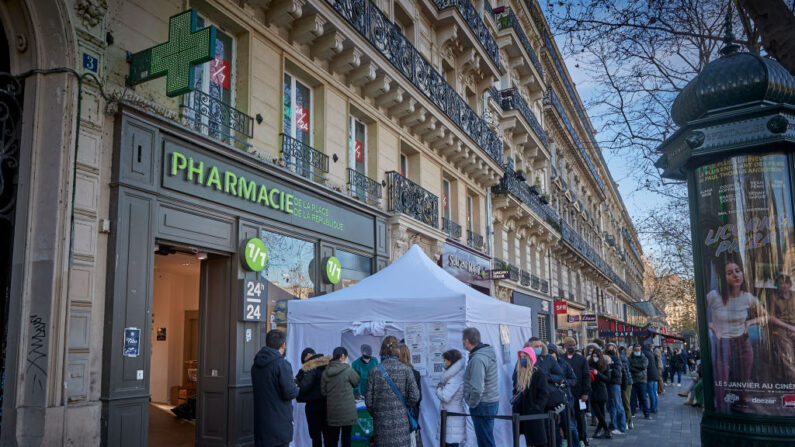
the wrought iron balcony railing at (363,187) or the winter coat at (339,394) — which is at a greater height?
the wrought iron balcony railing at (363,187)

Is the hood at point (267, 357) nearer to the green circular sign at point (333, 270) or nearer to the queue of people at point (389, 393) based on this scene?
the queue of people at point (389, 393)

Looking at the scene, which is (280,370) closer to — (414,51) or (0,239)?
(0,239)

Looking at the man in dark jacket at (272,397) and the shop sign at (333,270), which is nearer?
the man in dark jacket at (272,397)

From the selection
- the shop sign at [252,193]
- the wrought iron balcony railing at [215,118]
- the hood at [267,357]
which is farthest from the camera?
the wrought iron balcony railing at [215,118]

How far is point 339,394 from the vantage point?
25.0ft

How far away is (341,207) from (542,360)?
509cm

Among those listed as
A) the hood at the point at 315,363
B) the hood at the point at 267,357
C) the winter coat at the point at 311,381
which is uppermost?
the hood at the point at 267,357

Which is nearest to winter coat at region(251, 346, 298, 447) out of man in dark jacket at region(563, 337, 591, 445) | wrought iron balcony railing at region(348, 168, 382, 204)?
man in dark jacket at region(563, 337, 591, 445)

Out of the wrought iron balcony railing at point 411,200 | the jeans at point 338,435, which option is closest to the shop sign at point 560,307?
the wrought iron balcony railing at point 411,200

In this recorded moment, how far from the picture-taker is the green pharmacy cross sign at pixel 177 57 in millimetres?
7598

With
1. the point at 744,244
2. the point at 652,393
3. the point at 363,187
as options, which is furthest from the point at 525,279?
the point at 744,244

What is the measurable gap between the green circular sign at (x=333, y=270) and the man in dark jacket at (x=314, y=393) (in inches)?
156

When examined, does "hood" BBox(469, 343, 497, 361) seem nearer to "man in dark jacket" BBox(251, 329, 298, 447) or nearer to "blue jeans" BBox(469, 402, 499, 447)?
"blue jeans" BBox(469, 402, 499, 447)

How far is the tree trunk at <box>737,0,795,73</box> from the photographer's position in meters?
6.21
